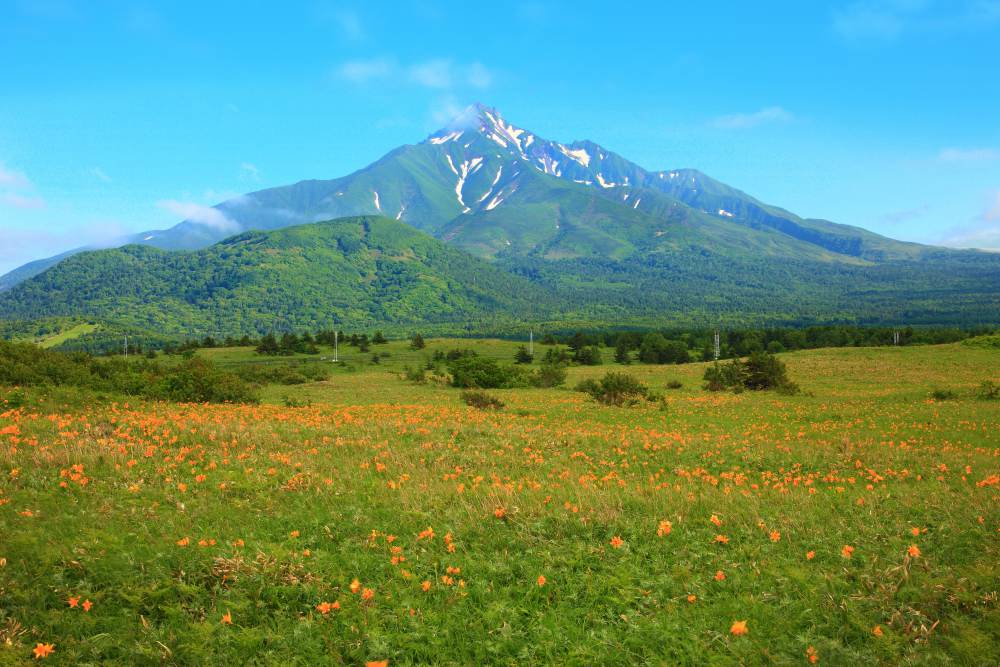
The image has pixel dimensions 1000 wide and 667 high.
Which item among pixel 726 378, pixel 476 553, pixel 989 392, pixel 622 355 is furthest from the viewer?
pixel 622 355

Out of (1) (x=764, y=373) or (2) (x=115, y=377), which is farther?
(1) (x=764, y=373)

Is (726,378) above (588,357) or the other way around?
above

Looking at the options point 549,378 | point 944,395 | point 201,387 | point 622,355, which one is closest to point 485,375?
point 549,378

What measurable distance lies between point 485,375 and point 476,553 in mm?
36627

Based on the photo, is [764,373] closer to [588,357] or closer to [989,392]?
[989,392]

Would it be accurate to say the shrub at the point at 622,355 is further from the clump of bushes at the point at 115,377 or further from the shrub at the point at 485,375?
the clump of bushes at the point at 115,377

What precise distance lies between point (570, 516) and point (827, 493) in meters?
4.48

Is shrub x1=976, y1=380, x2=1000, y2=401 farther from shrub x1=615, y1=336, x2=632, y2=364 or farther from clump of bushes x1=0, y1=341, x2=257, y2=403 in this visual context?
shrub x1=615, y1=336, x2=632, y2=364

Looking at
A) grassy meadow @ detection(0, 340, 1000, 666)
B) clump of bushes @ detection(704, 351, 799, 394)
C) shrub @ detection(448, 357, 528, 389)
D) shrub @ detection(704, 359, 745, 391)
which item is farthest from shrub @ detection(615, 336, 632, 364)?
grassy meadow @ detection(0, 340, 1000, 666)

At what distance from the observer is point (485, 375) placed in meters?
44.1

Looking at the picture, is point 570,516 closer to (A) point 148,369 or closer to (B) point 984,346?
(A) point 148,369

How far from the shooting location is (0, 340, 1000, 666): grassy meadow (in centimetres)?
592

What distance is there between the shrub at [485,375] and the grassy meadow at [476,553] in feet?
99.5

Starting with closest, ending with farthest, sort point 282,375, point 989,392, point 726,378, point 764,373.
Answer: point 989,392, point 764,373, point 726,378, point 282,375
